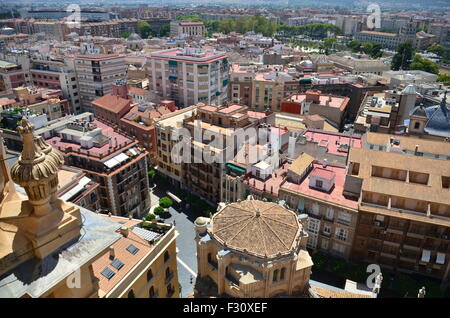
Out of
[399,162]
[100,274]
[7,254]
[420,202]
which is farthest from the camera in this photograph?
[399,162]

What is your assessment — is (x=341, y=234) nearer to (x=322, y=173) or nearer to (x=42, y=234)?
(x=322, y=173)

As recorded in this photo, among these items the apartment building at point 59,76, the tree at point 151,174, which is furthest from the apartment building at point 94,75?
the tree at point 151,174

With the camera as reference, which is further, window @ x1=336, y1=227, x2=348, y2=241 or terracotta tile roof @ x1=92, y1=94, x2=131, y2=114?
terracotta tile roof @ x1=92, y1=94, x2=131, y2=114

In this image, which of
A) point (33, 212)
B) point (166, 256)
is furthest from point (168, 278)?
point (33, 212)

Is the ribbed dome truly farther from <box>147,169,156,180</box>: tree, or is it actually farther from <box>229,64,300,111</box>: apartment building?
<box>229,64,300,111</box>: apartment building

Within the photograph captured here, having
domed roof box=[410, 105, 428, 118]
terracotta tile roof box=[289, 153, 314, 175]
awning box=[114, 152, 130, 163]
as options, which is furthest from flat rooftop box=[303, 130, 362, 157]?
awning box=[114, 152, 130, 163]
